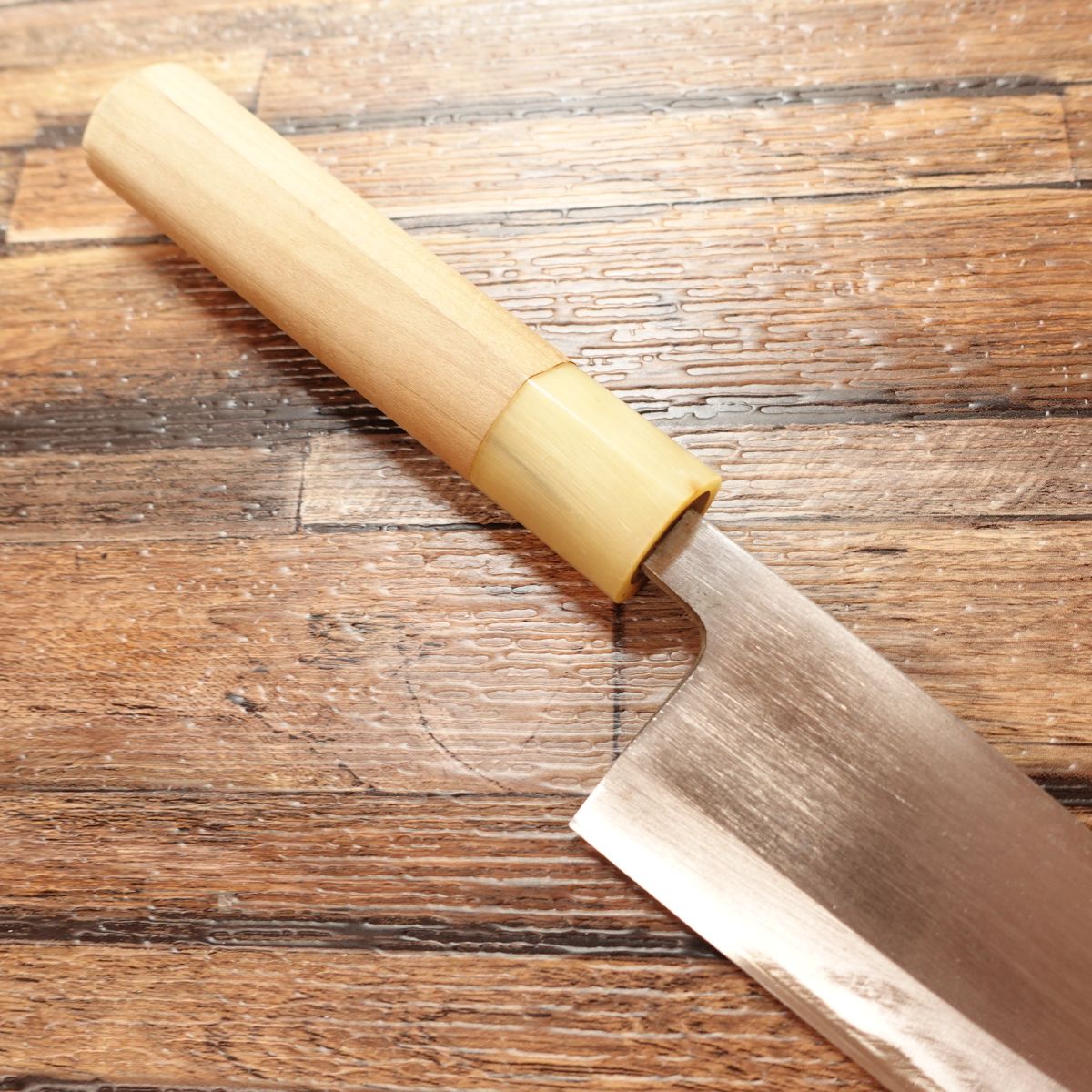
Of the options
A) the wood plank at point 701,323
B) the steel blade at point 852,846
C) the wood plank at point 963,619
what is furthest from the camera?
the wood plank at point 701,323

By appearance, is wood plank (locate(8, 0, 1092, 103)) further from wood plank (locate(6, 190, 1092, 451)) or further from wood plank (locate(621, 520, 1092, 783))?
wood plank (locate(621, 520, 1092, 783))

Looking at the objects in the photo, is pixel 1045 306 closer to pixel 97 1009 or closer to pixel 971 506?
pixel 971 506

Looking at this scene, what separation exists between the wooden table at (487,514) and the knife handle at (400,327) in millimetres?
77

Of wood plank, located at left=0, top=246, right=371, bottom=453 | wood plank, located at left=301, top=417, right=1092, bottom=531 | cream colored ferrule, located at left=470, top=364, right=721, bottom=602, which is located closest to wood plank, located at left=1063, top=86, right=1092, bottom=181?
wood plank, located at left=301, top=417, right=1092, bottom=531

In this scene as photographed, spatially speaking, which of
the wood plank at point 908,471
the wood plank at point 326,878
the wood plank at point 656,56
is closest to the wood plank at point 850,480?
the wood plank at point 908,471

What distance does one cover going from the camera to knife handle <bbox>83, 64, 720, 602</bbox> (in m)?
0.67

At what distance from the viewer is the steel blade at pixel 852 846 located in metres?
0.58

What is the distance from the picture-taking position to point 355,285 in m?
0.72

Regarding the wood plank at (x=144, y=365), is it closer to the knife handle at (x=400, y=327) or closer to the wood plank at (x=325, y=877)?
the knife handle at (x=400, y=327)

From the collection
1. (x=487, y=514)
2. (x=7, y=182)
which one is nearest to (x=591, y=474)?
(x=487, y=514)

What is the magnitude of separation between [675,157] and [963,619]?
460 mm

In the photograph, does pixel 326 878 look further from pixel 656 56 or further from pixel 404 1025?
pixel 656 56

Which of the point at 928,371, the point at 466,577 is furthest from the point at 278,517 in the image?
the point at 928,371

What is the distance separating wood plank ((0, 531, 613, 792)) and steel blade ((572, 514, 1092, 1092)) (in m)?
0.09
